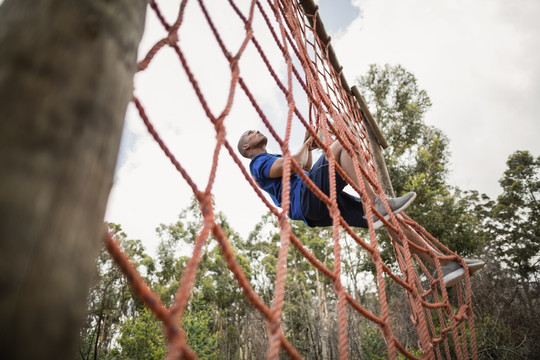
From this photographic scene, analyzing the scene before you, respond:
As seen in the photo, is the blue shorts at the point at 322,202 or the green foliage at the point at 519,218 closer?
the blue shorts at the point at 322,202

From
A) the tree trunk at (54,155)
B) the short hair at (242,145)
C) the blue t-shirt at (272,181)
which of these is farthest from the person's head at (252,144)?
the tree trunk at (54,155)

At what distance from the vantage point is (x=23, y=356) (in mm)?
168

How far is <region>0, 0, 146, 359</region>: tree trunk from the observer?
0.59ft

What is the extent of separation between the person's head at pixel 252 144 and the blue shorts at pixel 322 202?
47 centimetres

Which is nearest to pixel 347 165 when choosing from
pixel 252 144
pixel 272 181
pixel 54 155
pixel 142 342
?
pixel 272 181

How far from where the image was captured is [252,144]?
1.82 metres

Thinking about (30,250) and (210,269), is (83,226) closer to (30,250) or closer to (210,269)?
(30,250)

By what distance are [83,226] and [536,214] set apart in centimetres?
1519

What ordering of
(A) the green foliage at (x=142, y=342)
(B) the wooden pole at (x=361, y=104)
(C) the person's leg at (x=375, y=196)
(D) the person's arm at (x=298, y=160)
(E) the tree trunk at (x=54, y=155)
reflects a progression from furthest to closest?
(A) the green foliage at (x=142, y=342) < (B) the wooden pole at (x=361, y=104) < (D) the person's arm at (x=298, y=160) < (C) the person's leg at (x=375, y=196) < (E) the tree trunk at (x=54, y=155)

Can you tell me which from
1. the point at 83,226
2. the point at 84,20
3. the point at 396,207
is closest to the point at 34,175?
the point at 83,226

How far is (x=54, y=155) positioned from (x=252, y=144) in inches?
63.5

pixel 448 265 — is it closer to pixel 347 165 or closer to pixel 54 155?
pixel 347 165

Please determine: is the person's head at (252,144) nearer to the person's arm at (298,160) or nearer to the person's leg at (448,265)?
the person's arm at (298,160)

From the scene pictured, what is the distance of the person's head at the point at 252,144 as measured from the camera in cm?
182
